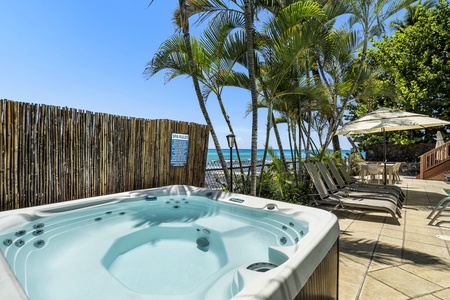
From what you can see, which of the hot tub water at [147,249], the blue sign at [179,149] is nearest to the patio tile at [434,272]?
the hot tub water at [147,249]

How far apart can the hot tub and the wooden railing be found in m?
10.9

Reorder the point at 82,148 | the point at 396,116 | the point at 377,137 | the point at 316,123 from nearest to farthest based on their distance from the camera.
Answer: the point at 82,148, the point at 396,116, the point at 316,123, the point at 377,137

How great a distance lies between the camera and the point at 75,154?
4.17 m

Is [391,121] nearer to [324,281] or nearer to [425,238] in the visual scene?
[425,238]

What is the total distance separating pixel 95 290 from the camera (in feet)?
6.78

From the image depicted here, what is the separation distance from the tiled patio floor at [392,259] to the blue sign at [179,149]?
11.8 ft

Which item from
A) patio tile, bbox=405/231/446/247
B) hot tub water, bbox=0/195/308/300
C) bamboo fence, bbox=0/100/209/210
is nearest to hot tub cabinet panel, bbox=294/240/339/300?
hot tub water, bbox=0/195/308/300

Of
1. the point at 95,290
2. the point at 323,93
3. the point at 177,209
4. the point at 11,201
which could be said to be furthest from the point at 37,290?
the point at 323,93

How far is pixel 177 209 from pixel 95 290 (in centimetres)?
237

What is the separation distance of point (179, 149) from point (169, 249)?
302 centimetres

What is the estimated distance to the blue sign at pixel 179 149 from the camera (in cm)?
567

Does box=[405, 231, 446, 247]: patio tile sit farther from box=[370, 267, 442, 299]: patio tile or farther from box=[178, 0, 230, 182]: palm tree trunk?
box=[178, 0, 230, 182]: palm tree trunk

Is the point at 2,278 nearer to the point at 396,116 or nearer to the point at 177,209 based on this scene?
the point at 177,209

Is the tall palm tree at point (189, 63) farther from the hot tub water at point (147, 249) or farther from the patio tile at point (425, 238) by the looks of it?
the patio tile at point (425, 238)
